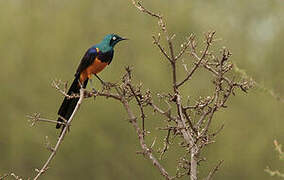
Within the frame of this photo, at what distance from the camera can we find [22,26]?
11938 millimetres

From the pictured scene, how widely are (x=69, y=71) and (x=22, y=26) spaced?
138cm

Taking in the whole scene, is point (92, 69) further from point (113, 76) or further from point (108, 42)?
point (113, 76)

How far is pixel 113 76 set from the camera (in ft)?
35.7

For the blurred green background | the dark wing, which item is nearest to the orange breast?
the dark wing

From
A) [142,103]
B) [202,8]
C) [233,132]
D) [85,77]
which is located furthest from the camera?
[202,8]

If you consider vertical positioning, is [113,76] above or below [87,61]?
above

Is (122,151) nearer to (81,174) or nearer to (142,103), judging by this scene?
(81,174)

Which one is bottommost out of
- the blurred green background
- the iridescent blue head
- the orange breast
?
the orange breast

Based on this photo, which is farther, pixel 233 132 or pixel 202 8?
pixel 202 8

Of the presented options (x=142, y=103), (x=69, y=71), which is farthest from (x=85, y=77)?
(x=69, y=71)

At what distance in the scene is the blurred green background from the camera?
11219 mm

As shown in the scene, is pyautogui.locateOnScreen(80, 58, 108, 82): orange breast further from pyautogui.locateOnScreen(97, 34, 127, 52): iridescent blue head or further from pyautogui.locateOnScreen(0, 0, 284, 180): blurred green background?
pyautogui.locateOnScreen(0, 0, 284, 180): blurred green background

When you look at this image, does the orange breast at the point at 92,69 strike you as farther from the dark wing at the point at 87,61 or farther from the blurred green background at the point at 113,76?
the blurred green background at the point at 113,76

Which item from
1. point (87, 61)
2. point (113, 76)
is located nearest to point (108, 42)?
point (87, 61)
